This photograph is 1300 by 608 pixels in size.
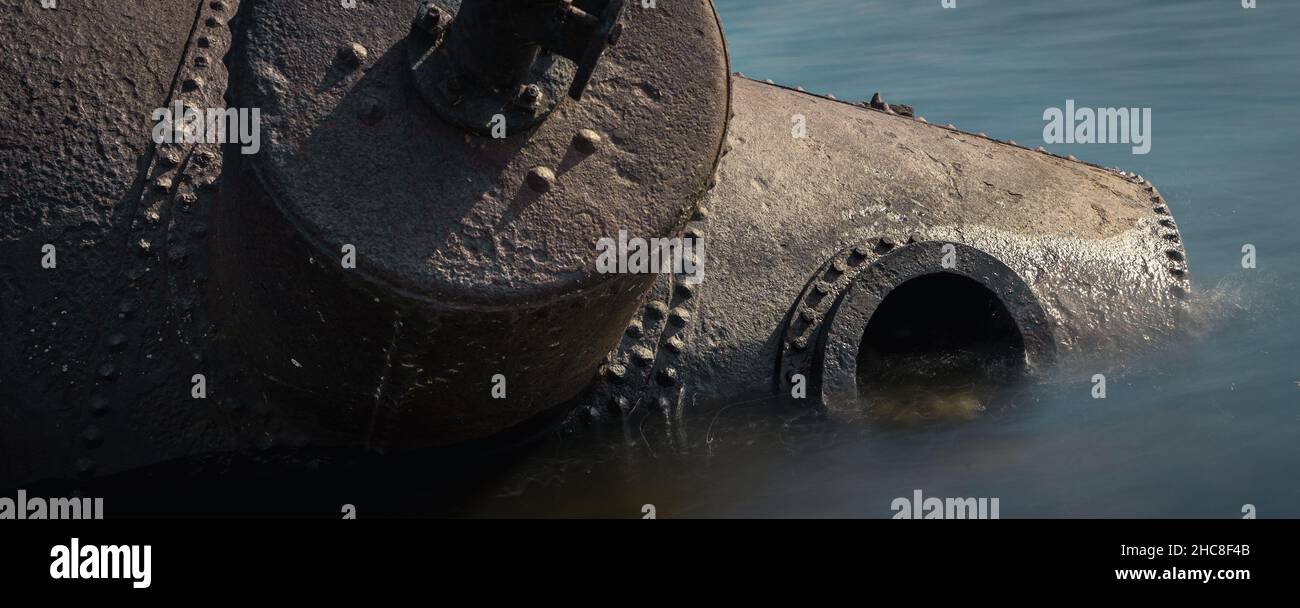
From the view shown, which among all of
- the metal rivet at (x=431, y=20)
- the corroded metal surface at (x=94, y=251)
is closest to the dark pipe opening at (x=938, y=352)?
the metal rivet at (x=431, y=20)

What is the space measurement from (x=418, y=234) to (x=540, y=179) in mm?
315

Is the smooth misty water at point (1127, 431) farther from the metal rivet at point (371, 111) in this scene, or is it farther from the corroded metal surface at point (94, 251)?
the metal rivet at point (371, 111)

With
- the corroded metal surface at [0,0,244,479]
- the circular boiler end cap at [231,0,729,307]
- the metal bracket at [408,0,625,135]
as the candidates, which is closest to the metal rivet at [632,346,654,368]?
the circular boiler end cap at [231,0,729,307]

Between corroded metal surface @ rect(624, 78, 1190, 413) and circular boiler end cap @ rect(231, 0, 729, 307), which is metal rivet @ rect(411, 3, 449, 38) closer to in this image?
circular boiler end cap @ rect(231, 0, 729, 307)

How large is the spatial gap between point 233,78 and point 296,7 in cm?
22

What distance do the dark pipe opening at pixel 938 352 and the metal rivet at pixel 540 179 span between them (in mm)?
1836

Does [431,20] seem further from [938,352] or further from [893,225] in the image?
[938,352]

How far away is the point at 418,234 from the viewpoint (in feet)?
9.36

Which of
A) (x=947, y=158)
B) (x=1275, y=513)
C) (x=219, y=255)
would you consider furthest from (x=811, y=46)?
(x=219, y=255)

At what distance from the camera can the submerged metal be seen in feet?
9.39

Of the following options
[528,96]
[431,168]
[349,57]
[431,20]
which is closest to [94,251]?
[349,57]

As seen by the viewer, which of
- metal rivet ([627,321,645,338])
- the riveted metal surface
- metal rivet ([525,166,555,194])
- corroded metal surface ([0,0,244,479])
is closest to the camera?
metal rivet ([525,166,555,194])

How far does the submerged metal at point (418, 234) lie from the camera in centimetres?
286
